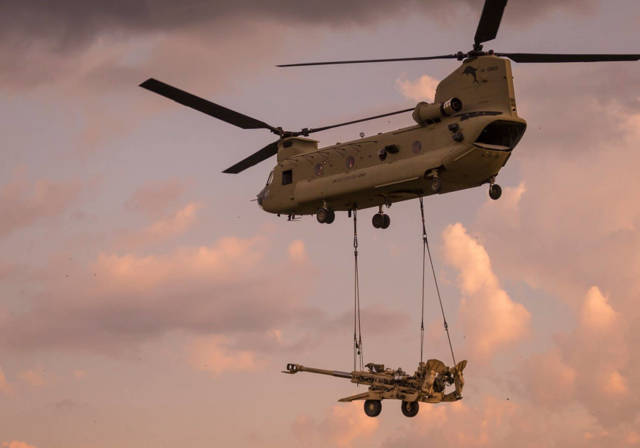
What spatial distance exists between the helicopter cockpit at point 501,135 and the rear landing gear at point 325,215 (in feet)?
25.6

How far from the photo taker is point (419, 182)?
48.5 metres

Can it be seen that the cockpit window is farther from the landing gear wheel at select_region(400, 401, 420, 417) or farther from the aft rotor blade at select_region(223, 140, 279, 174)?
the aft rotor blade at select_region(223, 140, 279, 174)

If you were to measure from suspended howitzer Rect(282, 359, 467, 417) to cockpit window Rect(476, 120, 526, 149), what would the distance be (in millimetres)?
8849

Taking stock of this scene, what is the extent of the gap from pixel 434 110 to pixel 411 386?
10.7 m

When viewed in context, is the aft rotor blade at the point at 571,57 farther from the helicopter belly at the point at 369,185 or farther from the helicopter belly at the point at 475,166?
the helicopter belly at the point at 369,185

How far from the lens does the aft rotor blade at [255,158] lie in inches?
2300

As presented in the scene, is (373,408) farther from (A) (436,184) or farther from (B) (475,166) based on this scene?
(B) (475,166)

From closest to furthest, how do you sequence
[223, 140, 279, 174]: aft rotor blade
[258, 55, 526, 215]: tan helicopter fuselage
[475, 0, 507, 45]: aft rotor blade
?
[475, 0, 507, 45]: aft rotor blade, [258, 55, 526, 215]: tan helicopter fuselage, [223, 140, 279, 174]: aft rotor blade

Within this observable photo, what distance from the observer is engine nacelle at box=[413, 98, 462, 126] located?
47906 millimetres

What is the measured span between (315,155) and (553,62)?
400 inches

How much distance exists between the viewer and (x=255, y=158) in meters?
59.5

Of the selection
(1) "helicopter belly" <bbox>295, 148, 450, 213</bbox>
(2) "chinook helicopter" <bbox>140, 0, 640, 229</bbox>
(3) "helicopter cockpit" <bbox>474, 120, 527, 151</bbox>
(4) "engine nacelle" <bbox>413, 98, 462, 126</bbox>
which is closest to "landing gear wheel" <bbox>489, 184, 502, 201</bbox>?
(2) "chinook helicopter" <bbox>140, 0, 640, 229</bbox>

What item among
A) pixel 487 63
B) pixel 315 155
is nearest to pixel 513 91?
pixel 487 63

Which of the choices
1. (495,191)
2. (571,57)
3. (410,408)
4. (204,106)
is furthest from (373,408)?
(571,57)
